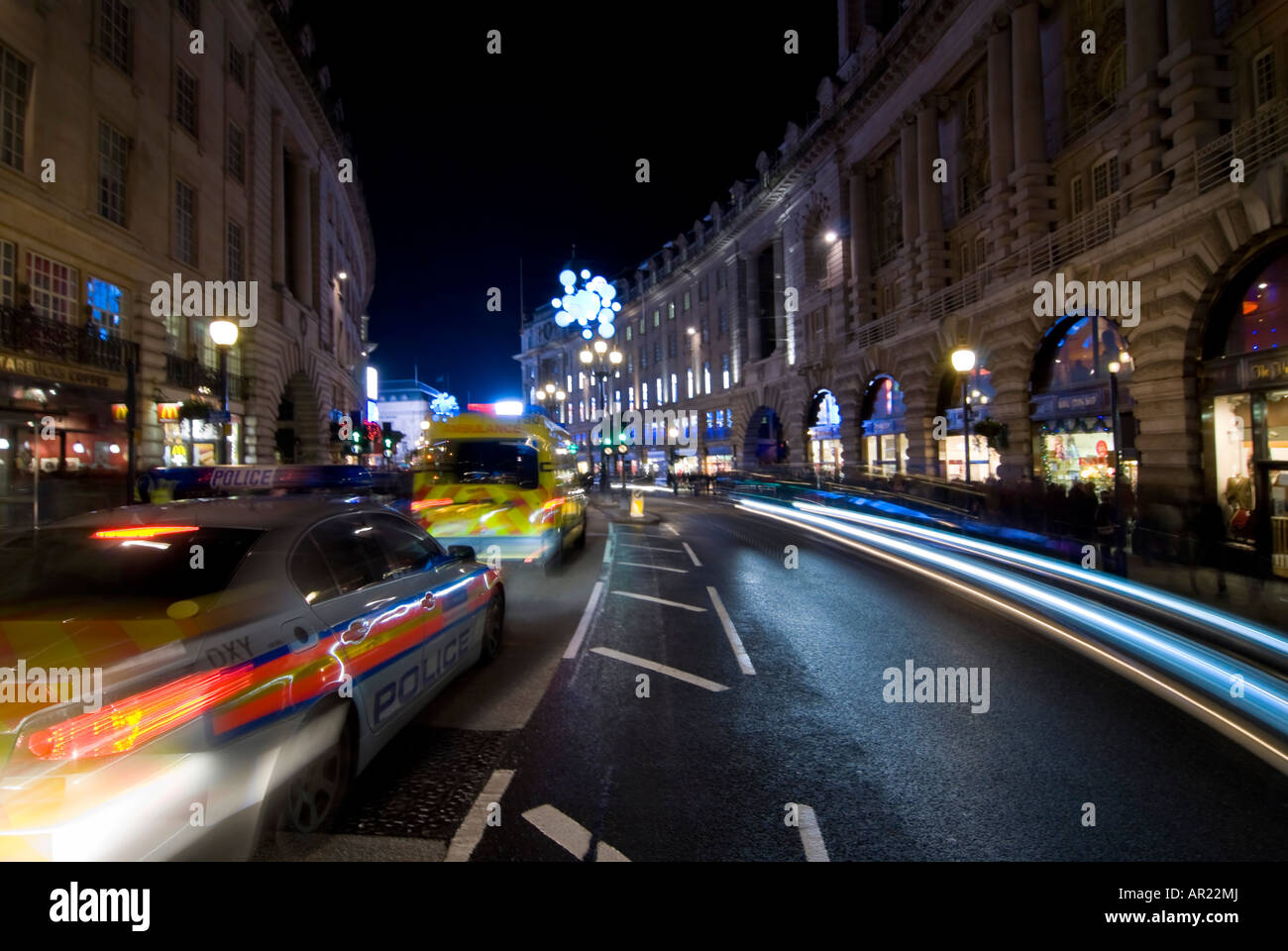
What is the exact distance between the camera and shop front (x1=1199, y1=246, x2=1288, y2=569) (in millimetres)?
13570

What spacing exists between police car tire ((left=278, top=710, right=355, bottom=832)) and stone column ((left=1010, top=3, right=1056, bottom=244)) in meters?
24.4

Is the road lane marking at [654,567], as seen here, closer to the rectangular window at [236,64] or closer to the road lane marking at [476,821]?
the road lane marking at [476,821]

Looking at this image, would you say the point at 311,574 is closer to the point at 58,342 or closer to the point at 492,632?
the point at 492,632

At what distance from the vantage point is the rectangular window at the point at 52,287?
1631 cm

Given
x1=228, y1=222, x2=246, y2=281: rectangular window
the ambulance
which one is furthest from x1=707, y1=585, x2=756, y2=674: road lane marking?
x1=228, y1=222, x2=246, y2=281: rectangular window

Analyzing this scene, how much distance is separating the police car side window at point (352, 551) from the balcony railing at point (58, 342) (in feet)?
41.6

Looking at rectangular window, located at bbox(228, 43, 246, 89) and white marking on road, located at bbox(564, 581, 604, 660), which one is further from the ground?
rectangular window, located at bbox(228, 43, 246, 89)

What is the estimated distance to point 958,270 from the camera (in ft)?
92.8

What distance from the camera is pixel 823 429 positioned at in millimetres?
40438

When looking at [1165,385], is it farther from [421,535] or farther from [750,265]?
[750,265]

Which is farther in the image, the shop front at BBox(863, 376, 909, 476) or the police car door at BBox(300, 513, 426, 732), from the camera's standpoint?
the shop front at BBox(863, 376, 909, 476)

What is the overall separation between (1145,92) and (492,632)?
19.8 m

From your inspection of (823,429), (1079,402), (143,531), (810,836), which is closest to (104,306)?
(143,531)

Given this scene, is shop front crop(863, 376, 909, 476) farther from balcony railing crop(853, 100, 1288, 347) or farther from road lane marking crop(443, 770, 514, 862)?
road lane marking crop(443, 770, 514, 862)
